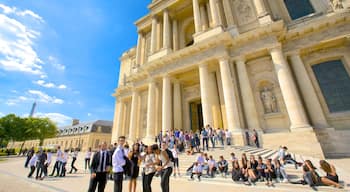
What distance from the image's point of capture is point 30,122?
109 ft

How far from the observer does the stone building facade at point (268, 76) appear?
33.8 ft

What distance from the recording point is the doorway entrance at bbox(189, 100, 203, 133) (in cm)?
1633

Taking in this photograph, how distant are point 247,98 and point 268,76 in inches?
112

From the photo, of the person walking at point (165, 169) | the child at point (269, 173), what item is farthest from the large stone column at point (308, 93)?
the person walking at point (165, 169)

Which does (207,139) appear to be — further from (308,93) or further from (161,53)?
(161,53)

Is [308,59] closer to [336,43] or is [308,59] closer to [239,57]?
[336,43]

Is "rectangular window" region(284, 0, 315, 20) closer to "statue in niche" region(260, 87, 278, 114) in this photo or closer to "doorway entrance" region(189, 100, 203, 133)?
"statue in niche" region(260, 87, 278, 114)

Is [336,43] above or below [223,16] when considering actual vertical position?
below

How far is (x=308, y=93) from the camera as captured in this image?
11.2 meters

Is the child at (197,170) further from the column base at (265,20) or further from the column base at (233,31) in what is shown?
the column base at (265,20)

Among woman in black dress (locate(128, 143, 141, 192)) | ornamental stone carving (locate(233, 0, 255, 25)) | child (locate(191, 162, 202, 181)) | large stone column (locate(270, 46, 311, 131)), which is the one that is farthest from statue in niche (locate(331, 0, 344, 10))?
woman in black dress (locate(128, 143, 141, 192))

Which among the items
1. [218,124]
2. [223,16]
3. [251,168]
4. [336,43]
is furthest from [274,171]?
[223,16]

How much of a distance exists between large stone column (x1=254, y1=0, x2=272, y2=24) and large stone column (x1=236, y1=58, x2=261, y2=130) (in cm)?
372

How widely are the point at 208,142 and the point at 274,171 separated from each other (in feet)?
17.2
